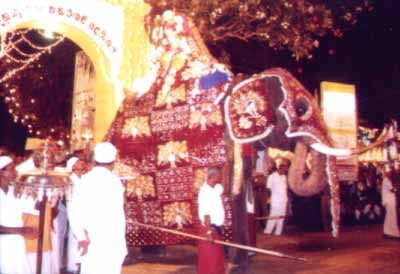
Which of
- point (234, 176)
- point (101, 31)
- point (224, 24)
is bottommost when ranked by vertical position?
point (234, 176)

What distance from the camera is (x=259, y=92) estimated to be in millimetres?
7426

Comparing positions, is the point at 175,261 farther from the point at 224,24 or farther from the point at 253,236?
the point at 224,24

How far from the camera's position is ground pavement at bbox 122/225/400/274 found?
888 cm

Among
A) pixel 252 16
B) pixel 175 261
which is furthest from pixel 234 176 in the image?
pixel 252 16

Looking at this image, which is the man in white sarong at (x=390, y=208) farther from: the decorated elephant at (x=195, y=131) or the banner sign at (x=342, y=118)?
the decorated elephant at (x=195, y=131)

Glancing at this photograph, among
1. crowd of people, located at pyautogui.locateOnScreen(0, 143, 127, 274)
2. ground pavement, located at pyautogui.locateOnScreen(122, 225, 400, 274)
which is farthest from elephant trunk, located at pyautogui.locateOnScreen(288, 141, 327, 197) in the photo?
crowd of people, located at pyautogui.locateOnScreen(0, 143, 127, 274)

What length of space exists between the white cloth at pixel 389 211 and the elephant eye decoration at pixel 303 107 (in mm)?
6382

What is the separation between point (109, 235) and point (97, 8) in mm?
5021

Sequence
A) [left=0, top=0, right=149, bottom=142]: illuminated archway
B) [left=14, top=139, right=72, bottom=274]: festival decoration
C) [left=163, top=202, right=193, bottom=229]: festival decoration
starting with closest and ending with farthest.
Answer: [left=14, top=139, right=72, bottom=274]: festival decoration → [left=163, top=202, right=193, bottom=229]: festival decoration → [left=0, top=0, right=149, bottom=142]: illuminated archway

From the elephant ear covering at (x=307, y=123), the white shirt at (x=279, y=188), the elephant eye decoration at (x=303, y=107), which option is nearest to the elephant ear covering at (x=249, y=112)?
the elephant ear covering at (x=307, y=123)

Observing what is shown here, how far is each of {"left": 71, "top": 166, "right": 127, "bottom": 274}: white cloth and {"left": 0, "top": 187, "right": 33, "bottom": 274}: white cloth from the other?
602 mm

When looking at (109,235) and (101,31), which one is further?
(101,31)

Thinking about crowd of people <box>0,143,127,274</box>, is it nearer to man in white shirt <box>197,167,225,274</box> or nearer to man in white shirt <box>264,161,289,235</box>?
man in white shirt <box>197,167,225,274</box>

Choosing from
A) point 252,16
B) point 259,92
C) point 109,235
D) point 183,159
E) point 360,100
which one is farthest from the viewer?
point 360,100
